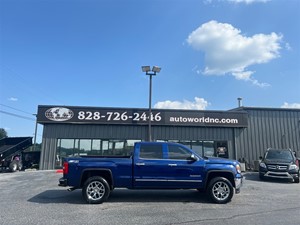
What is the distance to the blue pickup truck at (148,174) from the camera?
25.9 ft

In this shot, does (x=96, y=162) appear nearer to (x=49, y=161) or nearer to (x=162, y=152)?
(x=162, y=152)

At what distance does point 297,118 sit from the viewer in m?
22.5

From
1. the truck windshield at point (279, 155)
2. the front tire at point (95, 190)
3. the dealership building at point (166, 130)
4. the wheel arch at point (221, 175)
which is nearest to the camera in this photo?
the front tire at point (95, 190)

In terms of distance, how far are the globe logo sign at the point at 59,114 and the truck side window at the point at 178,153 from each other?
43.8ft

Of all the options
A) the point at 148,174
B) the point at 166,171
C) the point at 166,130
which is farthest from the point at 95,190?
the point at 166,130

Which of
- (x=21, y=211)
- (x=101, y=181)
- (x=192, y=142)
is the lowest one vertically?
(x=21, y=211)

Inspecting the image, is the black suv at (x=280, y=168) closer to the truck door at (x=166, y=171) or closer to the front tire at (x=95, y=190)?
the truck door at (x=166, y=171)

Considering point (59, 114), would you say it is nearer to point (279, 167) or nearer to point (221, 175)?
point (221, 175)

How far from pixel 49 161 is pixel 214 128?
44.0 ft

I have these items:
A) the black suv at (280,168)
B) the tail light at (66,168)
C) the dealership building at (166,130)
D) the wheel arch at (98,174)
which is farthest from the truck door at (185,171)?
the dealership building at (166,130)

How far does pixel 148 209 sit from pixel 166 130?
13743 mm

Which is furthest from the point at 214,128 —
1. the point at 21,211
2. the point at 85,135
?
the point at 21,211

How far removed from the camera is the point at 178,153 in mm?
8297

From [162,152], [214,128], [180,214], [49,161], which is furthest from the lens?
[214,128]
